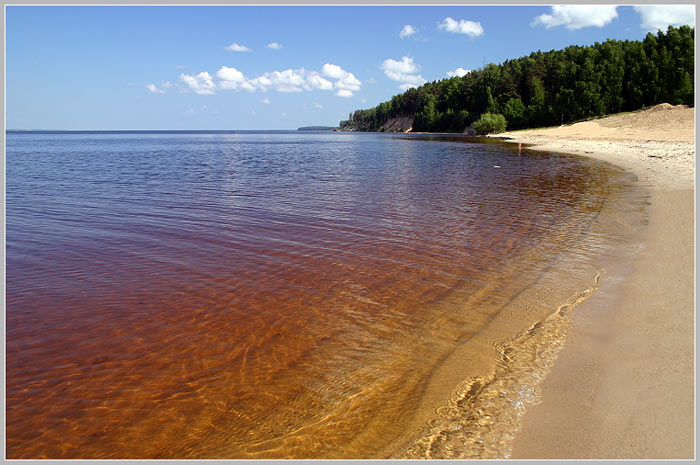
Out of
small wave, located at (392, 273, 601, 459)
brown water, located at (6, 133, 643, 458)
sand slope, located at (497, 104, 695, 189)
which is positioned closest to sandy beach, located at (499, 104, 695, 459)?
small wave, located at (392, 273, 601, 459)

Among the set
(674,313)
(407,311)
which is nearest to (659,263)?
(674,313)

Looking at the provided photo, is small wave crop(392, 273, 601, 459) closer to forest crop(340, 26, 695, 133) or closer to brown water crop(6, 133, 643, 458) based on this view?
brown water crop(6, 133, 643, 458)

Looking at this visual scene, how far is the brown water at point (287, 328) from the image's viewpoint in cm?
407

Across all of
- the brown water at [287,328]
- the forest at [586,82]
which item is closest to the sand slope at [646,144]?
the brown water at [287,328]

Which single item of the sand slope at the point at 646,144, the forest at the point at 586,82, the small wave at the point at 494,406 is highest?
the forest at the point at 586,82

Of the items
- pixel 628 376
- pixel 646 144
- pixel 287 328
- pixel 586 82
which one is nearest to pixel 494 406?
pixel 628 376

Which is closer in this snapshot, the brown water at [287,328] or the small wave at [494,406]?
the small wave at [494,406]

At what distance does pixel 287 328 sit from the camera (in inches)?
236

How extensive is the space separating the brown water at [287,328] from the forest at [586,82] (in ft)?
258

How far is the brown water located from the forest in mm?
78769

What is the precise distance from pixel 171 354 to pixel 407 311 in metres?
3.34

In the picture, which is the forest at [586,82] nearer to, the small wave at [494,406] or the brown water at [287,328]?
the brown water at [287,328]

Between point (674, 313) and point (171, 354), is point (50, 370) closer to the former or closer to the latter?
point (171, 354)

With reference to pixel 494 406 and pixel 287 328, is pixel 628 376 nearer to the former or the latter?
pixel 494 406
